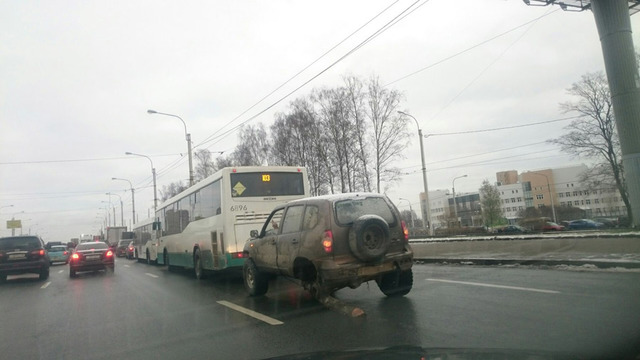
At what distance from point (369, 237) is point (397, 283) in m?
1.52

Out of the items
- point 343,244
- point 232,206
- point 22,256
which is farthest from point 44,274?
point 343,244

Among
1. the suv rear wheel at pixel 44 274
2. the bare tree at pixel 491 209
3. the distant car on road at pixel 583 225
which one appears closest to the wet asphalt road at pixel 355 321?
the suv rear wheel at pixel 44 274

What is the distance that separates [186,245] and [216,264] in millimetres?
3971

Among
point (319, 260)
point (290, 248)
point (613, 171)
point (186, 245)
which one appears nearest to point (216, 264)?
point (186, 245)

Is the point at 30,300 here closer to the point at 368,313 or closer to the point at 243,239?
the point at 243,239

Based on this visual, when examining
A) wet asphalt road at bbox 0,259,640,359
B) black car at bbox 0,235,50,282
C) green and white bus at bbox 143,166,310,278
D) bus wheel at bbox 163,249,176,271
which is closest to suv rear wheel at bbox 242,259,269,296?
wet asphalt road at bbox 0,259,640,359

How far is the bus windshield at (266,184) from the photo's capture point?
12.6 meters

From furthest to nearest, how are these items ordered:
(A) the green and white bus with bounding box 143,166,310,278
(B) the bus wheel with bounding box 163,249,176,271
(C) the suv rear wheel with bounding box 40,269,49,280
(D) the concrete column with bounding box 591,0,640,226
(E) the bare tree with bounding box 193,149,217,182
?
(E) the bare tree with bounding box 193,149,217,182 → (B) the bus wheel with bounding box 163,249,176,271 → (C) the suv rear wheel with bounding box 40,269,49,280 → (D) the concrete column with bounding box 591,0,640,226 → (A) the green and white bus with bounding box 143,166,310,278

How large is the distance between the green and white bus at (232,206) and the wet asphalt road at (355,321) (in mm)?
1847

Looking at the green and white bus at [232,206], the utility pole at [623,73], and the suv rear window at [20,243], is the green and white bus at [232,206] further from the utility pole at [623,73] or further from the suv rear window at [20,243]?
the utility pole at [623,73]

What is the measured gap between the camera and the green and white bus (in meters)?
12.3

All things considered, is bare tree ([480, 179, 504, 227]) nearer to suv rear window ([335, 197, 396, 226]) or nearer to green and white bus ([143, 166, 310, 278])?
green and white bus ([143, 166, 310, 278])

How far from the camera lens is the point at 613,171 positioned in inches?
1639

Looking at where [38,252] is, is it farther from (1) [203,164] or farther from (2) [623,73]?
(1) [203,164]
